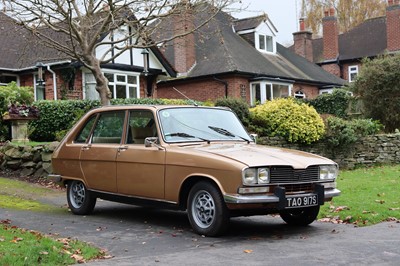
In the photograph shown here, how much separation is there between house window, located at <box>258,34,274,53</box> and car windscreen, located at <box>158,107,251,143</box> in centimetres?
2676

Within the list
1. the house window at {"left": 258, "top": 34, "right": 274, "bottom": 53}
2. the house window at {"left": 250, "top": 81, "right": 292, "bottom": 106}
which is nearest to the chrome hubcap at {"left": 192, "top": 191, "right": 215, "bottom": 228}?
the house window at {"left": 250, "top": 81, "right": 292, "bottom": 106}

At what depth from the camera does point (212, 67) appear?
30422 mm

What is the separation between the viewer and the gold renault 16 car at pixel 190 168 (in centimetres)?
688

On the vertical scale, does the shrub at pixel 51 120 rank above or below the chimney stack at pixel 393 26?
below

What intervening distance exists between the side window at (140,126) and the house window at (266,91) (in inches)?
864

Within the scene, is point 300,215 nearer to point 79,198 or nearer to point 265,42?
point 79,198

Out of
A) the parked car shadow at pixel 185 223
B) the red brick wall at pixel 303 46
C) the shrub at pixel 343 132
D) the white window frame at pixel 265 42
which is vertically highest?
the red brick wall at pixel 303 46

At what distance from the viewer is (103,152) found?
867 centimetres

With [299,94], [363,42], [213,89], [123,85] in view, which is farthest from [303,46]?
[123,85]

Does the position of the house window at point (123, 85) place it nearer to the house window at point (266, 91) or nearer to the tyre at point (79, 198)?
the house window at point (266, 91)

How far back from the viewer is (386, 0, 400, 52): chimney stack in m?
40.6

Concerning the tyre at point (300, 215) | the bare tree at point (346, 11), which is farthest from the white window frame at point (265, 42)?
the tyre at point (300, 215)

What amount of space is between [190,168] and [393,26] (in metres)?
37.5

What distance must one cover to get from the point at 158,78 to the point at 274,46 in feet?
30.0
